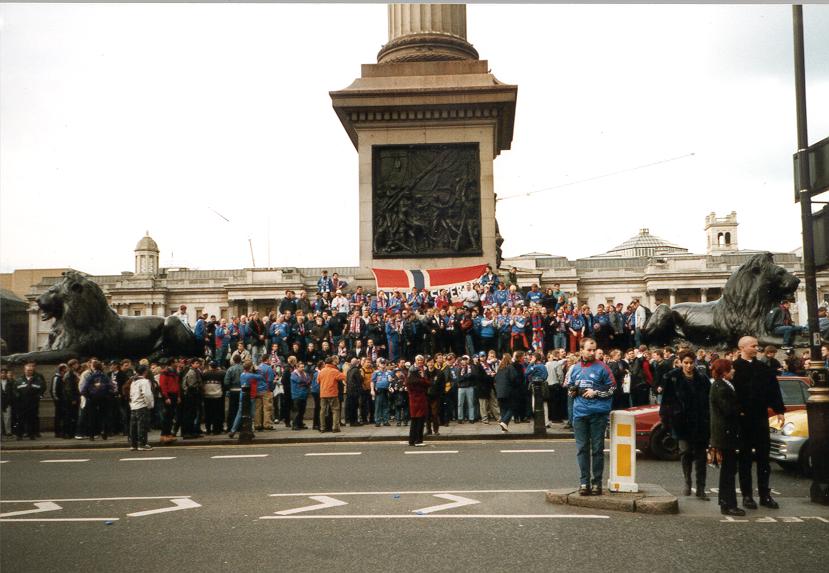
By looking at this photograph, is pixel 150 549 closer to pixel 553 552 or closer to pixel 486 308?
pixel 553 552

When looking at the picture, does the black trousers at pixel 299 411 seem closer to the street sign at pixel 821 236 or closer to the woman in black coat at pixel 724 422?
the woman in black coat at pixel 724 422

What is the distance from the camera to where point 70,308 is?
26.0 m

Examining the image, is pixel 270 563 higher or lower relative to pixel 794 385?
lower

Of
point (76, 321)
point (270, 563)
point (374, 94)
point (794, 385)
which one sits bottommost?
point (270, 563)

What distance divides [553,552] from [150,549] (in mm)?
3752

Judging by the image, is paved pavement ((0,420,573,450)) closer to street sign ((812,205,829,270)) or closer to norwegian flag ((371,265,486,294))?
norwegian flag ((371,265,486,294))

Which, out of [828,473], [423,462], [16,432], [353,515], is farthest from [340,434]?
[828,473]

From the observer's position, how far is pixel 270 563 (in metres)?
8.43

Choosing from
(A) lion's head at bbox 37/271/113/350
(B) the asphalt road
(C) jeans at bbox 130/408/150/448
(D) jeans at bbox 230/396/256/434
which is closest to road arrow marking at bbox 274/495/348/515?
(B) the asphalt road

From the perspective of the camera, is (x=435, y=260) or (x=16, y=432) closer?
(x=16, y=432)

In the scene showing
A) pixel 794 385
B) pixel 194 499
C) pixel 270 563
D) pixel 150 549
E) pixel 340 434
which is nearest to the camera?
pixel 270 563

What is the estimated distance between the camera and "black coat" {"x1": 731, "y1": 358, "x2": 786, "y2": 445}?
36.7 ft

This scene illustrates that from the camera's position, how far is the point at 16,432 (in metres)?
23.7

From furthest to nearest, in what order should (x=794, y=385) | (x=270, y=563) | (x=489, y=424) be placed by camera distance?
(x=489, y=424) → (x=794, y=385) → (x=270, y=563)
